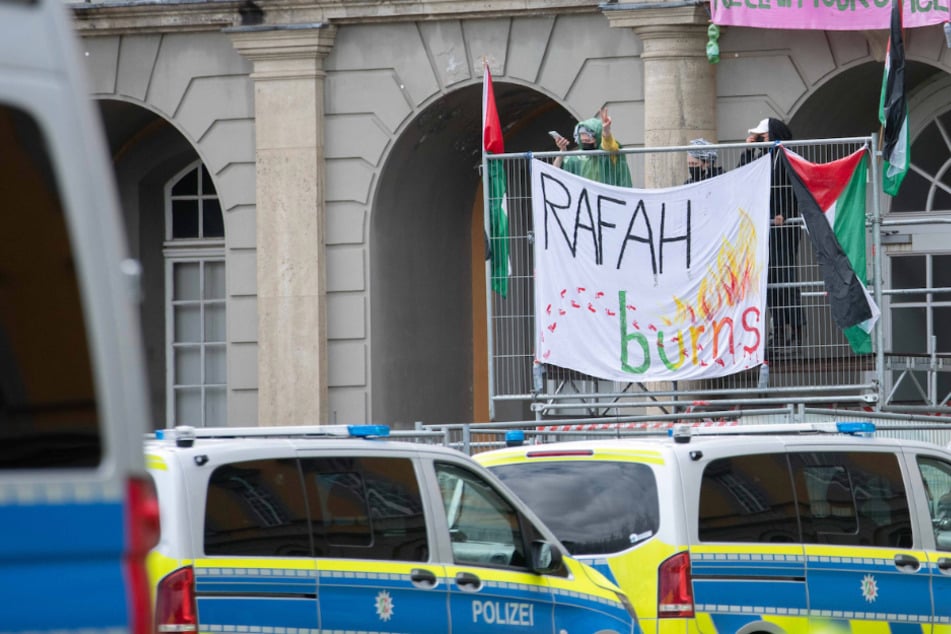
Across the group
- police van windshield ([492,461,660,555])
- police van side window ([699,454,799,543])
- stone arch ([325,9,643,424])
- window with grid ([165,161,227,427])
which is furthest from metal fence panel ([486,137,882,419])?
window with grid ([165,161,227,427])

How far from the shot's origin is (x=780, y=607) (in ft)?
30.7

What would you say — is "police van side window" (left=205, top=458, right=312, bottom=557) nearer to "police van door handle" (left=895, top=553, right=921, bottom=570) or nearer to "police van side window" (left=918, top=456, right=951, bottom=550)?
"police van door handle" (left=895, top=553, right=921, bottom=570)

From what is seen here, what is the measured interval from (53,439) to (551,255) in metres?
11.1

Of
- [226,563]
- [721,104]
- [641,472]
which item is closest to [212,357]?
[721,104]

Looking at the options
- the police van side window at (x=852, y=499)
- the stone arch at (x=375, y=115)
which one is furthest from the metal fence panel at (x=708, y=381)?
the police van side window at (x=852, y=499)

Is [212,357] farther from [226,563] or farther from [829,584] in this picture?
A: [226,563]

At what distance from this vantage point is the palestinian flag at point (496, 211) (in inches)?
607

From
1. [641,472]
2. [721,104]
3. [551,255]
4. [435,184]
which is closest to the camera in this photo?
[641,472]

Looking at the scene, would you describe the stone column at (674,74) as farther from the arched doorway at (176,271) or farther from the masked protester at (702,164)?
the arched doorway at (176,271)

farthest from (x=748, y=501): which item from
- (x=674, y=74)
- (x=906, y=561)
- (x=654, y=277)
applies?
(x=674, y=74)

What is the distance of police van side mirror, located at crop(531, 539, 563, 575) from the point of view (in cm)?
848

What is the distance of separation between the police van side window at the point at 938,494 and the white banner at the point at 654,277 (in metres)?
4.30

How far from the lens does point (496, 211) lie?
612 inches

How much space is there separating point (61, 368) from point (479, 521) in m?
4.55
